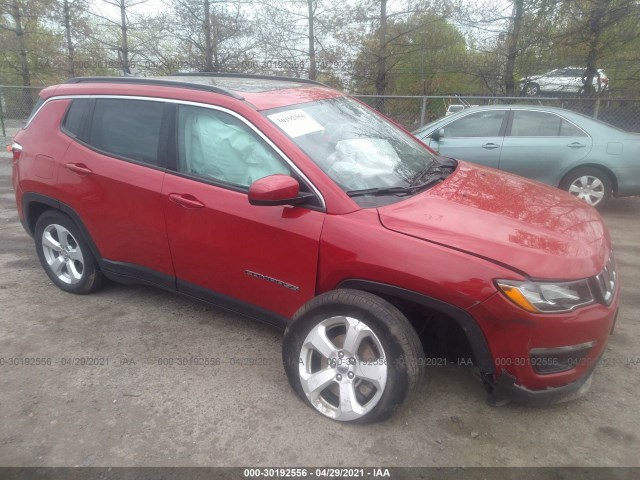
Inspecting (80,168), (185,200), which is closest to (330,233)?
(185,200)

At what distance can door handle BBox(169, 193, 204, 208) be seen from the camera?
3006mm

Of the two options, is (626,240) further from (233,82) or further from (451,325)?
(233,82)

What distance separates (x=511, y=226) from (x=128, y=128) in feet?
8.56

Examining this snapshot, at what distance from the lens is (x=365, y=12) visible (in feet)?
51.5

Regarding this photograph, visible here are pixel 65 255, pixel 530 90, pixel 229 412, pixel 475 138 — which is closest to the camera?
pixel 229 412

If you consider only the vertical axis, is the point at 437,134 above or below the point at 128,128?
below

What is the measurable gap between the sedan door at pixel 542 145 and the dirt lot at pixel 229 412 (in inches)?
140

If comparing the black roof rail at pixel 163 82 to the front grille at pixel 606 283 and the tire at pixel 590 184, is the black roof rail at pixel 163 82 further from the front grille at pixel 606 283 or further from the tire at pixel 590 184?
the tire at pixel 590 184

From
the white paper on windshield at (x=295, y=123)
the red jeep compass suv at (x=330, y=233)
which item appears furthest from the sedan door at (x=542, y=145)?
the white paper on windshield at (x=295, y=123)

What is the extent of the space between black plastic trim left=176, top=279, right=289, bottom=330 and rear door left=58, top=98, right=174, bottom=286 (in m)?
0.16

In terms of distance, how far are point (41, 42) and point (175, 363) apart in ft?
69.5

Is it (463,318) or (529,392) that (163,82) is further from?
(529,392)

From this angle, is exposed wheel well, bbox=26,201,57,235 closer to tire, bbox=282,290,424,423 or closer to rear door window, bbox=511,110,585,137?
tire, bbox=282,290,424,423

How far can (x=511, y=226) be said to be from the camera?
2486mm
